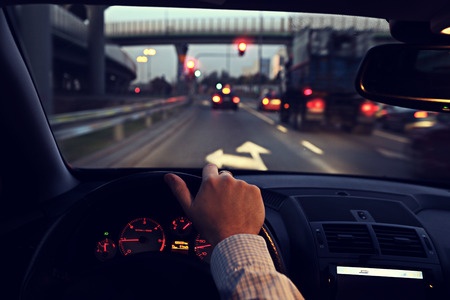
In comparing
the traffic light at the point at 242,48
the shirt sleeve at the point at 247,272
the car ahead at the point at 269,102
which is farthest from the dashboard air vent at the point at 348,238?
the car ahead at the point at 269,102

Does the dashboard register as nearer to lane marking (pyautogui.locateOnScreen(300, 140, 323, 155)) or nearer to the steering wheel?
the steering wheel

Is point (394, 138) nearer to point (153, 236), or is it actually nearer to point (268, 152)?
point (268, 152)

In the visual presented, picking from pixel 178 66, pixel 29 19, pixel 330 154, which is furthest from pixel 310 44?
pixel 178 66

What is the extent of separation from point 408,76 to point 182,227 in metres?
1.22

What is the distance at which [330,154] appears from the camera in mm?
15188

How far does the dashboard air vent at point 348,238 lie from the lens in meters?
2.98

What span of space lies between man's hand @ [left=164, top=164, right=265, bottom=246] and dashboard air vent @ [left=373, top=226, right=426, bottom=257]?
148 centimetres

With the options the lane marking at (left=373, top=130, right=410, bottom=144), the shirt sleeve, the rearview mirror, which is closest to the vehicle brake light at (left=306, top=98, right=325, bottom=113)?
the lane marking at (left=373, top=130, right=410, bottom=144)

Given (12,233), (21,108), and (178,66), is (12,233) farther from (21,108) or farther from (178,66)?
(178,66)

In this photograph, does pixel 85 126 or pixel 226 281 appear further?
pixel 85 126

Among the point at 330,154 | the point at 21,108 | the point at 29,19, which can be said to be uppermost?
the point at 29,19

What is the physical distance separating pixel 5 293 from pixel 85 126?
837cm

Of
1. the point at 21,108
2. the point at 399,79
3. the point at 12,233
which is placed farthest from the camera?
the point at 21,108

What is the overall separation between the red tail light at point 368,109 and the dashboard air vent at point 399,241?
1860 centimetres
